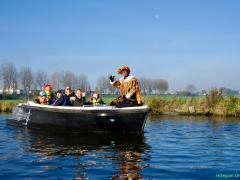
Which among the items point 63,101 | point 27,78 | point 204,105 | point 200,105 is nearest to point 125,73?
point 63,101

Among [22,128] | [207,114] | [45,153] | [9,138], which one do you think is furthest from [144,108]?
[207,114]

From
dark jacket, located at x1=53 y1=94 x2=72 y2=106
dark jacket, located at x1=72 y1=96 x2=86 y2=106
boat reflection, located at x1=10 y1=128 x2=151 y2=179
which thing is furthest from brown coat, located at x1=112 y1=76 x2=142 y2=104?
dark jacket, located at x1=53 y1=94 x2=72 y2=106

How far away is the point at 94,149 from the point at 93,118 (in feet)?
8.09

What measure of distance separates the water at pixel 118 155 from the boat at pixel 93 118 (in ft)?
0.94

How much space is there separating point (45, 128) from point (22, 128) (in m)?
1.58

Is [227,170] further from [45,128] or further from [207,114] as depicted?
[207,114]

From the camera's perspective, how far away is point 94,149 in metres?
9.67

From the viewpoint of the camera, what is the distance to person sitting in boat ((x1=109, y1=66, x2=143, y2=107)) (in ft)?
40.3

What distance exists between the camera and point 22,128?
14.5 meters

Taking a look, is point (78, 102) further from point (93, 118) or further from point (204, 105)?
point (204, 105)

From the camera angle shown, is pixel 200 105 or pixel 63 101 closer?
pixel 63 101

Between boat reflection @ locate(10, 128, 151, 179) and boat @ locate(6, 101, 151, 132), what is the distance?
0.26 metres

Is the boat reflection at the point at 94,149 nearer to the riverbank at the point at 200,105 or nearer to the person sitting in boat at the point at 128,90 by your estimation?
the person sitting in boat at the point at 128,90

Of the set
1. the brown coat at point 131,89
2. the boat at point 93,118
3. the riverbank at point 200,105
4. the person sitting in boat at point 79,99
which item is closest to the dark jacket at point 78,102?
the person sitting in boat at point 79,99
